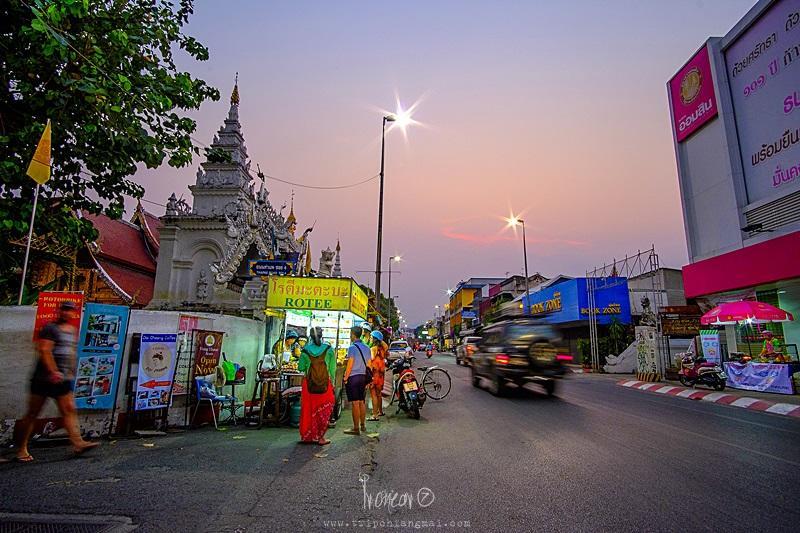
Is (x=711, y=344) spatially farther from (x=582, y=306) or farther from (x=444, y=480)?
(x=444, y=480)

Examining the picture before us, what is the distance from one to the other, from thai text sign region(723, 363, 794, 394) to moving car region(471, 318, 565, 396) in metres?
7.77

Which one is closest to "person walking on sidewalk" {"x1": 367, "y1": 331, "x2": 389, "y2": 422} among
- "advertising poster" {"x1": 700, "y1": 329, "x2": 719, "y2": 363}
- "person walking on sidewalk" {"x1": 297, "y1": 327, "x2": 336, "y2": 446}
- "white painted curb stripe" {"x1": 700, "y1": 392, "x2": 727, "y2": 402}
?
"person walking on sidewalk" {"x1": 297, "y1": 327, "x2": 336, "y2": 446}

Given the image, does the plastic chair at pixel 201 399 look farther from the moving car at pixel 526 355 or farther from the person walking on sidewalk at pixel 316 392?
the moving car at pixel 526 355

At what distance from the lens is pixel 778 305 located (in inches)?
623

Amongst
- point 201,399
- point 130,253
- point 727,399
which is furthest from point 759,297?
point 130,253

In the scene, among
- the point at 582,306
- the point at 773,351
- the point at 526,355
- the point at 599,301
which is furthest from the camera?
the point at 582,306

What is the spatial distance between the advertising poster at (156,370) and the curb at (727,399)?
13.2m

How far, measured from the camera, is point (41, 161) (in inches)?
256

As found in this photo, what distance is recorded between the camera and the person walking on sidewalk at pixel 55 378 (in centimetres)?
526

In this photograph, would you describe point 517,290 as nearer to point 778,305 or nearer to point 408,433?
point 778,305

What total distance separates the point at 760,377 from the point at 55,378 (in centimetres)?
1863

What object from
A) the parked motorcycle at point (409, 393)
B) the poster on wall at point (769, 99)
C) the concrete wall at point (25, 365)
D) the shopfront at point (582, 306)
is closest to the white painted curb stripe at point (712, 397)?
the poster on wall at point (769, 99)

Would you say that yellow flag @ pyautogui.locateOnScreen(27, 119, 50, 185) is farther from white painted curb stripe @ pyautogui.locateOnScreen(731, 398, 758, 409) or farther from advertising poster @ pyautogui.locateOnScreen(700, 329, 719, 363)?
advertising poster @ pyautogui.locateOnScreen(700, 329, 719, 363)

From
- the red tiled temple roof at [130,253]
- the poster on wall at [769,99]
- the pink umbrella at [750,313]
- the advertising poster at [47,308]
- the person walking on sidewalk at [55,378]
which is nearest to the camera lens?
the person walking on sidewalk at [55,378]
